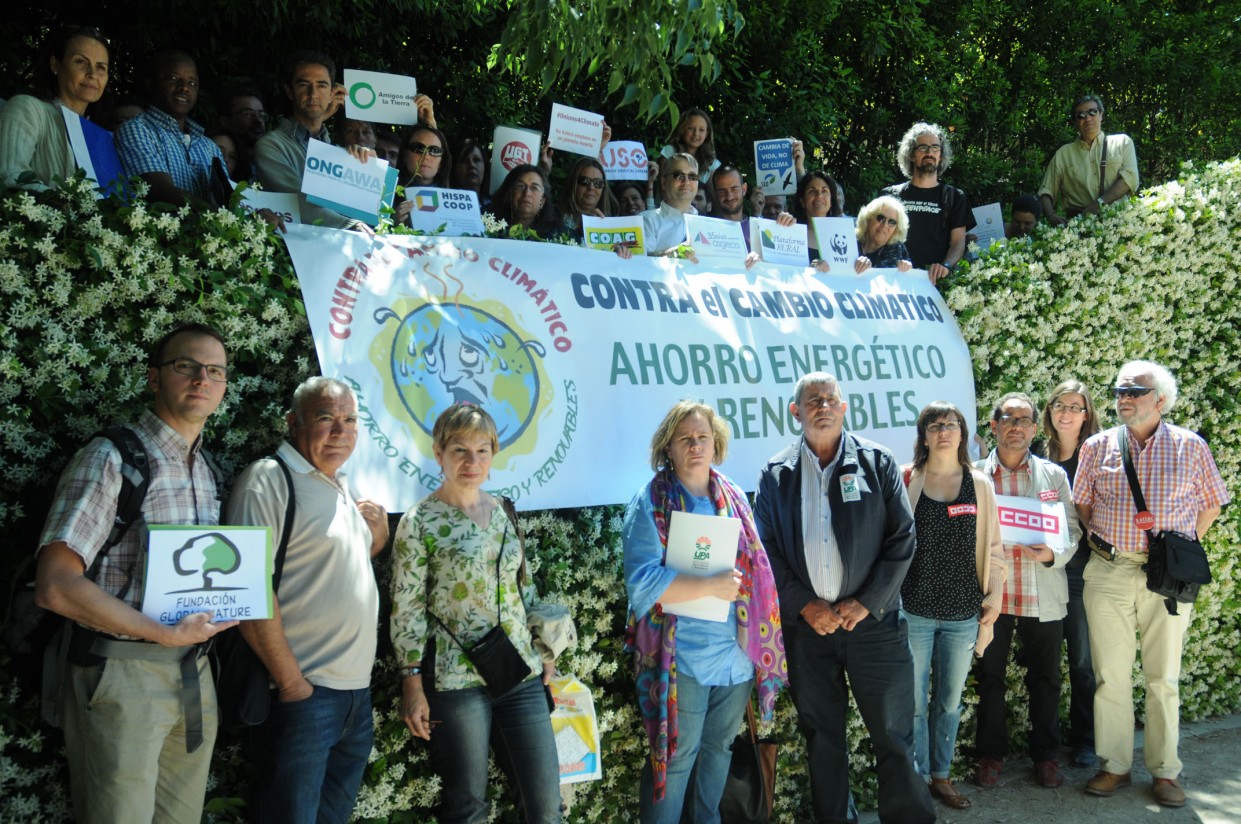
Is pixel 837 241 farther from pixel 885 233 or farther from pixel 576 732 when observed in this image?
pixel 576 732

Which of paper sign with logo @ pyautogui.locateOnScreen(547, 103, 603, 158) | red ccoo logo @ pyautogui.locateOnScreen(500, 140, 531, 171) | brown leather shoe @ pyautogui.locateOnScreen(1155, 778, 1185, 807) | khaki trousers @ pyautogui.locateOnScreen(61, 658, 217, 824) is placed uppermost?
paper sign with logo @ pyautogui.locateOnScreen(547, 103, 603, 158)

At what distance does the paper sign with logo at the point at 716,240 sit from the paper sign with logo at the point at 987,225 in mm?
2507

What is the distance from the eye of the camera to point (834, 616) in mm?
5035

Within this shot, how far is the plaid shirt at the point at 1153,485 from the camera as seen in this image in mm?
6156

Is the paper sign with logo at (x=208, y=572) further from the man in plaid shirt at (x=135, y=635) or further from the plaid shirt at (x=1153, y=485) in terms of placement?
the plaid shirt at (x=1153, y=485)

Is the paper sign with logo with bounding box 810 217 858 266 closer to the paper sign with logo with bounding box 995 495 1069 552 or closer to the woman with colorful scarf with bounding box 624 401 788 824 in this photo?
the paper sign with logo with bounding box 995 495 1069 552

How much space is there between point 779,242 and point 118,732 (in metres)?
4.73

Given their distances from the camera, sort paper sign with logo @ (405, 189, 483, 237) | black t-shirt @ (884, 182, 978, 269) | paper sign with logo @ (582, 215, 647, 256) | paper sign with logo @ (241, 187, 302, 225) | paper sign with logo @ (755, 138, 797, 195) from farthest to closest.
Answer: paper sign with logo @ (755, 138, 797, 195) → black t-shirt @ (884, 182, 978, 269) → paper sign with logo @ (582, 215, 647, 256) → paper sign with logo @ (405, 189, 483, 237) → paper sign with logo @ (241, 187, 302, 225)

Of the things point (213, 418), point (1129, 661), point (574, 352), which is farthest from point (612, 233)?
point (1129, 661)

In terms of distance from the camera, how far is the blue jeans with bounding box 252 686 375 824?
12.2 feet

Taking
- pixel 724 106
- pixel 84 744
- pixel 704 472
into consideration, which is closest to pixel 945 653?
pixel 704 472

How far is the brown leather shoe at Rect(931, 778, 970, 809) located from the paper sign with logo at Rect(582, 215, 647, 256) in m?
3.37

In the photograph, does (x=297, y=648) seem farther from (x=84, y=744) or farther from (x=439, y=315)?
(x=439, y=315)

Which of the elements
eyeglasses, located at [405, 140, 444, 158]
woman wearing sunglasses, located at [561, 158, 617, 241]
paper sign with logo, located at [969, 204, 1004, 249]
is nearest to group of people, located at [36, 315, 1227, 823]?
paper sign with logo, located at [969, 204, 1004, 249]
